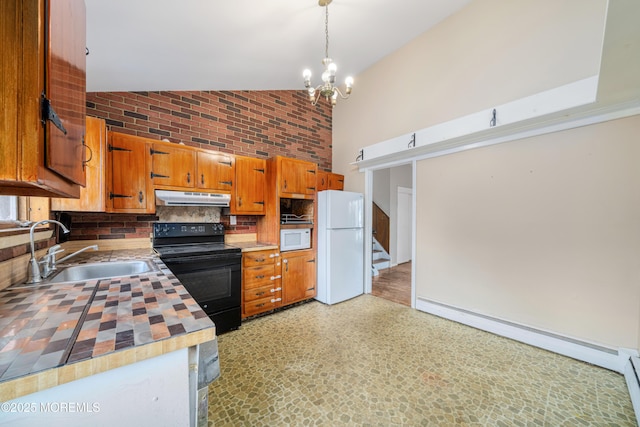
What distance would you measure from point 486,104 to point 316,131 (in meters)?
2.66

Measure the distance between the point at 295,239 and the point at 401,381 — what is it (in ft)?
6.81

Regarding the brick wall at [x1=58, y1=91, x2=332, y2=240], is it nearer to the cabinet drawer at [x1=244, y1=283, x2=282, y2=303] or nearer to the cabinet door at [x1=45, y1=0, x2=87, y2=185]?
the cabinet drawer at [x1=244, y1=283, x2=282, y2=303]

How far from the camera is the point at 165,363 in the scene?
2.54 feet

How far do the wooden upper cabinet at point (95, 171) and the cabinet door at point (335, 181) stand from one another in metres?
2.83

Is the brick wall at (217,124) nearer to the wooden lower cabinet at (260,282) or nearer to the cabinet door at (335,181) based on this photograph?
the cabinet door at (335,181)

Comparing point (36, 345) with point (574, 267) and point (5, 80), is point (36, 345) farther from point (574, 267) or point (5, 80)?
point (574, 267)

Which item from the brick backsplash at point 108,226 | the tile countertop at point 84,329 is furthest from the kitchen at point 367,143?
the tile countertop at point 84,329

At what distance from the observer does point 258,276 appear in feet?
9.84

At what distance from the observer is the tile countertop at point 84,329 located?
0.61 meters

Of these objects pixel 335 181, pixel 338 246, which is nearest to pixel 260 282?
pixel 338 246

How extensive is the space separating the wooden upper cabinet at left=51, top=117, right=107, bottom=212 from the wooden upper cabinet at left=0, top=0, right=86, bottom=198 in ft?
5.69

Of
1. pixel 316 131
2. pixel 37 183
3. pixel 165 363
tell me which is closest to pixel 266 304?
pixel 165 363

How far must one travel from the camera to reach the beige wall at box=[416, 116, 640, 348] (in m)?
2.00

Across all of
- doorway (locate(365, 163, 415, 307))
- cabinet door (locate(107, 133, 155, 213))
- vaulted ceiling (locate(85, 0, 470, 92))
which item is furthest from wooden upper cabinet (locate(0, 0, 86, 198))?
doorway (locate(365, 163, 415, 307))
